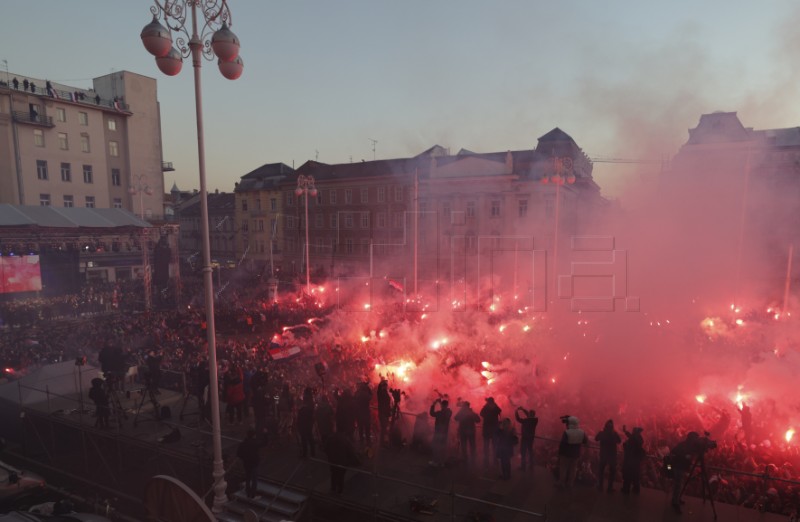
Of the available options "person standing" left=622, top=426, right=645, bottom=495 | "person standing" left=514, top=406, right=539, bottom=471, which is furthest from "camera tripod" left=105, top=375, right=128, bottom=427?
"person standing" left=622, top=426, right=645, bottom=495

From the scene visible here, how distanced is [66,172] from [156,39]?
3451 centimetres

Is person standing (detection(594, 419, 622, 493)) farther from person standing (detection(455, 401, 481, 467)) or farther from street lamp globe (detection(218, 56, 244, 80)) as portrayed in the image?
street lamp globe (detection(218, 56, 244, 80))

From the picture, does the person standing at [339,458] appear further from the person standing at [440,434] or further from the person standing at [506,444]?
the person standing at [506,444]

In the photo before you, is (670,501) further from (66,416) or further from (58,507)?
(66,416)

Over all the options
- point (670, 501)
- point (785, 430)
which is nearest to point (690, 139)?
point (785, 430)

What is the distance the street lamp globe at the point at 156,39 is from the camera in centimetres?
561

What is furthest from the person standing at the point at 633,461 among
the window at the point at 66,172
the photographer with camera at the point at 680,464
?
the window at the point at 66,172

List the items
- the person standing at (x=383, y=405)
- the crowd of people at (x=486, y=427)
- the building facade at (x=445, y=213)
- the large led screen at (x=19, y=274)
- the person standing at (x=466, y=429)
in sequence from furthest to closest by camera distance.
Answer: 1. the building facade at (x=445, y=213)
2. the large led screen at (x=19, y=274)
3. the person standing at (x=383, y=405)
4. the person standing at (x=466, y=429)
5. the crowd of people at (x=486, y=427)

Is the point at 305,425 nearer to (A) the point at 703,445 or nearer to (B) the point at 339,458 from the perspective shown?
(B) the point at 339,458

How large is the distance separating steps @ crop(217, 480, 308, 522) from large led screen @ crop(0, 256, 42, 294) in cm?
2331

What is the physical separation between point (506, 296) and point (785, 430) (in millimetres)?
17051

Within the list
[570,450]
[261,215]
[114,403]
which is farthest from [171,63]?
[261,215]

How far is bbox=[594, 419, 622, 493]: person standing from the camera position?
7105 mm

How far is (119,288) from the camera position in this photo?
1175 inches
